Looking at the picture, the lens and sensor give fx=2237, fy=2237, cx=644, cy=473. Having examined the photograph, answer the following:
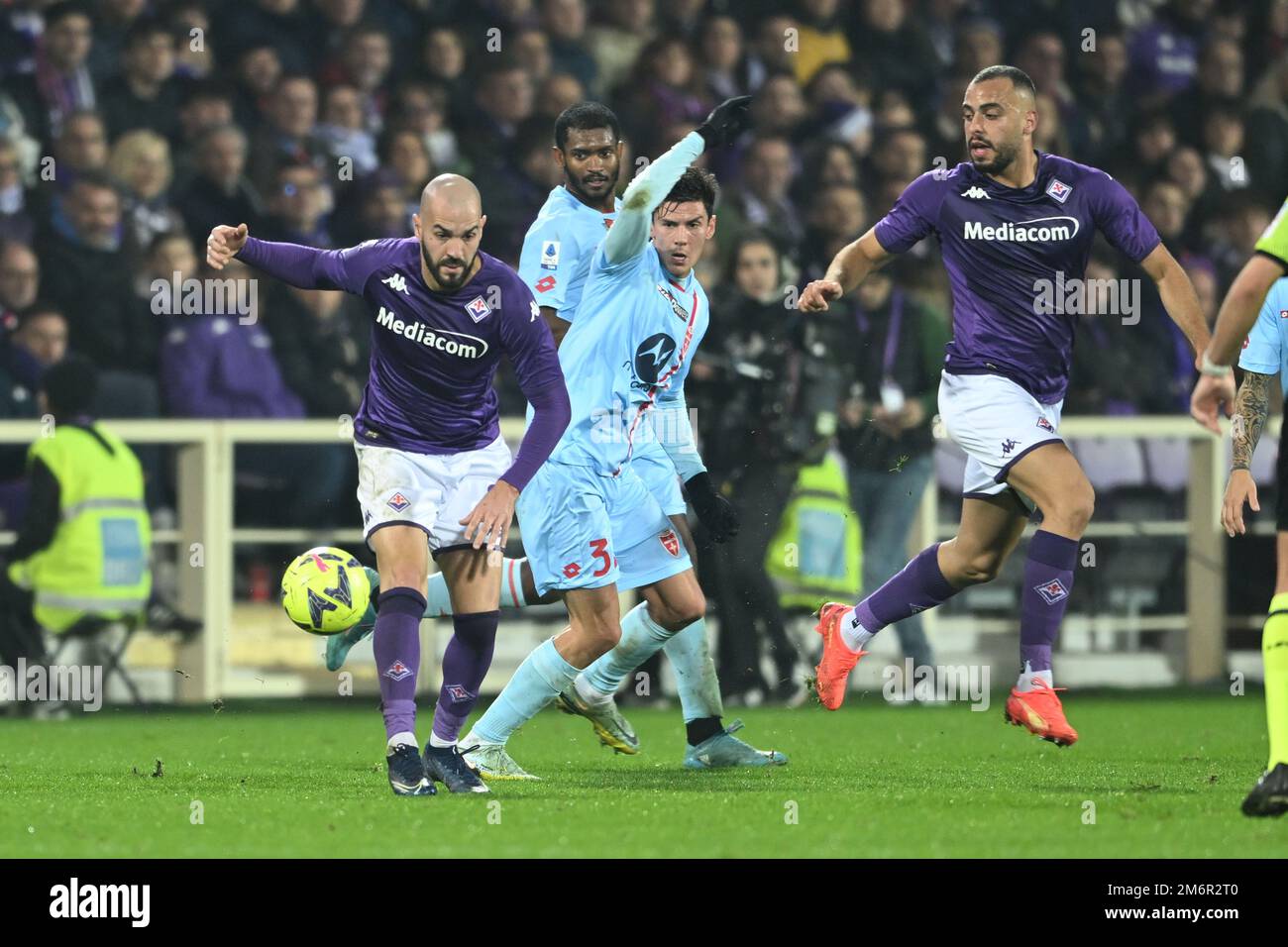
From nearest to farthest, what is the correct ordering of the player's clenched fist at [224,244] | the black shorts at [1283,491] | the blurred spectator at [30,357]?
the black shorts at [1283,491] → the player's clenched fist at [224,244] → the blurred spectator at [30,357]

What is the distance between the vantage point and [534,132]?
12.8 m

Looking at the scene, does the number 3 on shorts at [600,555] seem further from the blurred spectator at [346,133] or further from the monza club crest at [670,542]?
the blurred spectator at [346,133]

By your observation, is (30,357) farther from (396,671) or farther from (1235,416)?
(1235,416)

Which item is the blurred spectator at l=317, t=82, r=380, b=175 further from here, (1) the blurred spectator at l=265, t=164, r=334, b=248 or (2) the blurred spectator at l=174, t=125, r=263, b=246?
(2) the blurred spectator at l=174, t=125, r=263, b=246

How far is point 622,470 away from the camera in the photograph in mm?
7789

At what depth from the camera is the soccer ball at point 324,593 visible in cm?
747

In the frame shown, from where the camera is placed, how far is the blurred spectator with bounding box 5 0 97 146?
12.4 meters

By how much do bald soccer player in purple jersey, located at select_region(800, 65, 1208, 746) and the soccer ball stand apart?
181cm

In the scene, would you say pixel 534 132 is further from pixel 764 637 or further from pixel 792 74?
pixel 764 637

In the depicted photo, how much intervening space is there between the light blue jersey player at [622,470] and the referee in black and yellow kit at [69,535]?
3.39 metres

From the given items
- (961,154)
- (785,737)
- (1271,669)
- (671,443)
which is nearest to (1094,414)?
(961,154)

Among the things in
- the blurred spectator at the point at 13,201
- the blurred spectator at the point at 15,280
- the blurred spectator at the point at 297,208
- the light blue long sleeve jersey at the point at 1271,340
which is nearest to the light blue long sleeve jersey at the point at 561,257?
the light blue long sleeve jersey at the point at 1271,340

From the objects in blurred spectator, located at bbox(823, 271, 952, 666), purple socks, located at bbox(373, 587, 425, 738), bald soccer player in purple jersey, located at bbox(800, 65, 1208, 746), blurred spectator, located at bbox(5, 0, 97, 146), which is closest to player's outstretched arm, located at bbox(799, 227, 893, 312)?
bald soccer player in purple jersey, located at bbox(800, 65, 1208, 746)

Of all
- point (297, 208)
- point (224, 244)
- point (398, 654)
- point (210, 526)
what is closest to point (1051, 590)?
point (398, 654)
